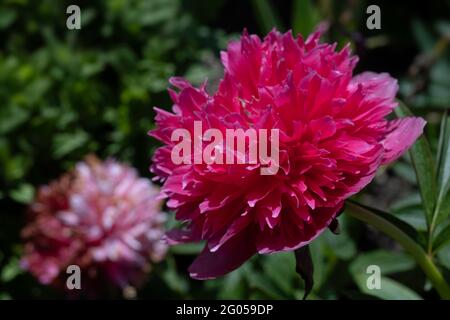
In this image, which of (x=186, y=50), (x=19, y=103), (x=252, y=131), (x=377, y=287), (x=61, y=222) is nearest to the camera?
(x=252, y=131)

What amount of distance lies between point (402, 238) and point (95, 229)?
663mm

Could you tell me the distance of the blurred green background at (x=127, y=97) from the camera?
141cm

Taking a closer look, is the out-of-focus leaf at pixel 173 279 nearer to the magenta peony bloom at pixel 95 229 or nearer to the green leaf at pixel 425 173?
the magenta peony bloom at pixel 95 229

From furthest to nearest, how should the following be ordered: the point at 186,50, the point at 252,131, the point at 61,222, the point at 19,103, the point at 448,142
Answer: the point at 186,50 → the point at 19,103 → the point at 61,222 → the point at 448,142 → the point at 252,131

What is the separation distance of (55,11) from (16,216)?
1.57ft

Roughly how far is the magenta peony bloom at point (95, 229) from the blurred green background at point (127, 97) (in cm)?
7

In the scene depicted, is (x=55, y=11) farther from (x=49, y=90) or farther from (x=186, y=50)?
(x=186, y=50)

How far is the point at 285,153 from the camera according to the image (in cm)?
80

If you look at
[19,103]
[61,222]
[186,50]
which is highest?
[186,50]

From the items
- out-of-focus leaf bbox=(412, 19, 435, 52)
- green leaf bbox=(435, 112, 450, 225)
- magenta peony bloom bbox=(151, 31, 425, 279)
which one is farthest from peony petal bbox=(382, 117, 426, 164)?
out-of-focus leaf bbox=(412, 19, 435, 52)

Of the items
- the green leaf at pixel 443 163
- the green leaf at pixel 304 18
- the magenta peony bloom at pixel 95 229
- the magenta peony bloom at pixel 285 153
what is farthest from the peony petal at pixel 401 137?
the green leaf at pixel 304 18

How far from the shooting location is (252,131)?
31.0 inches
